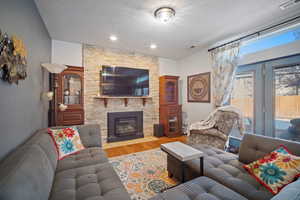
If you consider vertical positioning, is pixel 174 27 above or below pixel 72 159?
above

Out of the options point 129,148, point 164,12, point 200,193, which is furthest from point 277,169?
point 129,148

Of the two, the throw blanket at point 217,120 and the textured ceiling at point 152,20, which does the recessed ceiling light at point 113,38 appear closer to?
the textured ceiling at point 152,20

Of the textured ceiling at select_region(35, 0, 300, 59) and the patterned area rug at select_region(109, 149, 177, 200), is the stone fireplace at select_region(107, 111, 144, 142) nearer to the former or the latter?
the patterned area rug at select_region(109, 149, 177, 200)

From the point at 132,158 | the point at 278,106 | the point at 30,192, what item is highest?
the point at 278,106

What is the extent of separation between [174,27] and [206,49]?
1.57 m

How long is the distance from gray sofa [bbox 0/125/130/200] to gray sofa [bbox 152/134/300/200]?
482 millimetres

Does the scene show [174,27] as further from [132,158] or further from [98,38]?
[132,158]

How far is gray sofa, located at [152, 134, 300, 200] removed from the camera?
974 millimetres

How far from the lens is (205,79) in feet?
11.7

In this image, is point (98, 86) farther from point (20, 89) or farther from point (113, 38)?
point (20, 89)

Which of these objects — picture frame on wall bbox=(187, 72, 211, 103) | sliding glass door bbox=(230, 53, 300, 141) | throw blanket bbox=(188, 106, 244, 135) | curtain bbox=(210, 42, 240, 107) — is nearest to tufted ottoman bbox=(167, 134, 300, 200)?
throw blanket bbox=(188, 106, 244, 135)

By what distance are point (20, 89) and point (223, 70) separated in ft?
12.2

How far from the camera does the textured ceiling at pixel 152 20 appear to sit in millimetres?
1834

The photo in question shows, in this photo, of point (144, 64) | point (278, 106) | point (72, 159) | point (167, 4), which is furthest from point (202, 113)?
point (72, 159)
